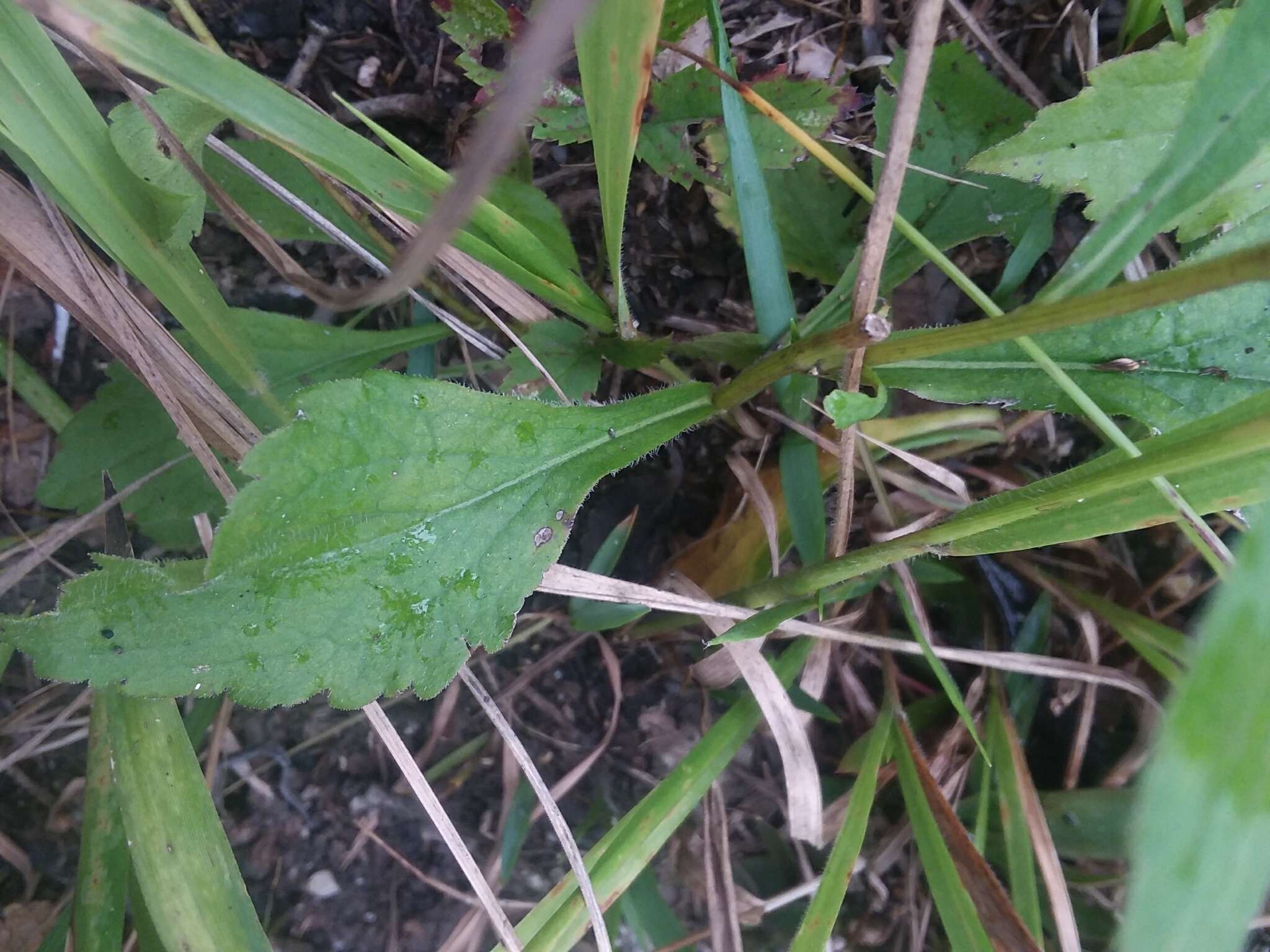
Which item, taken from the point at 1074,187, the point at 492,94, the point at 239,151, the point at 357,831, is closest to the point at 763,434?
the point at 1074,187

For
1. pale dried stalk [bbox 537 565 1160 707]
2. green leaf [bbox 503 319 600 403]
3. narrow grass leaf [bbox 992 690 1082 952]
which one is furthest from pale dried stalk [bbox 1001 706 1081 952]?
green leaf [bbox 503 319 600 403]

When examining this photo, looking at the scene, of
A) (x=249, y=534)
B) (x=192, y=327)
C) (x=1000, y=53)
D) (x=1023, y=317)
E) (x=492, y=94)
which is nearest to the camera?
(x=1023, y=317)

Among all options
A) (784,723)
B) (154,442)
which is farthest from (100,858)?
(784,723)

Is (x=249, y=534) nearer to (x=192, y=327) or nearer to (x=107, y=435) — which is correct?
(x=192, y=327)

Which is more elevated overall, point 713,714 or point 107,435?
point 107,435

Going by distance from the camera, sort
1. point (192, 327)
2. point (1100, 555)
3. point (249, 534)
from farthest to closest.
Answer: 1. point (1100, 555)
2. point (192, 327)
3. point (249, 534)

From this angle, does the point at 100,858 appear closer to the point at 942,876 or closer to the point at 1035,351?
the point at 942,876

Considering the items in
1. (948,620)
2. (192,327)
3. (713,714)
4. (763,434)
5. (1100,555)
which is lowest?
(713,714)
